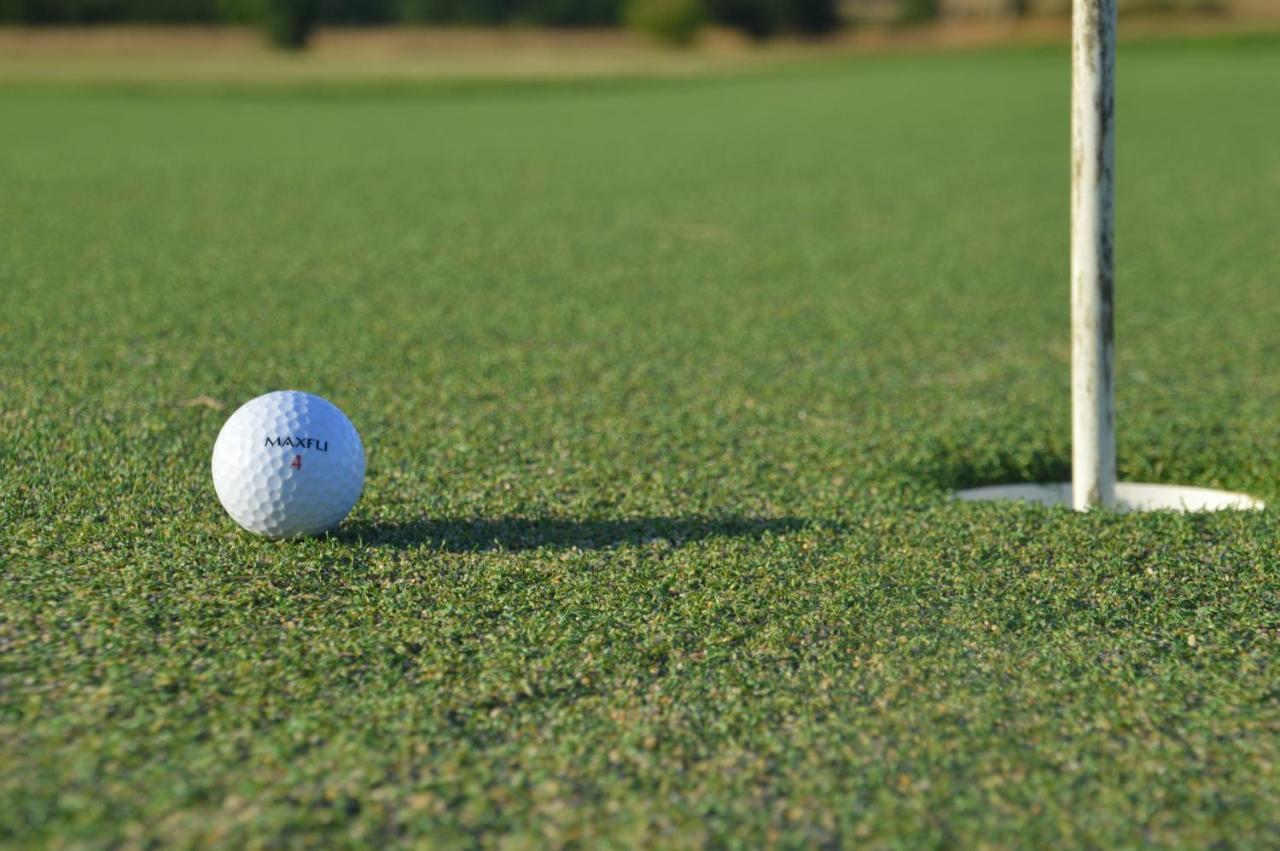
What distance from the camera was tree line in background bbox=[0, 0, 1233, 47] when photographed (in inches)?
1711

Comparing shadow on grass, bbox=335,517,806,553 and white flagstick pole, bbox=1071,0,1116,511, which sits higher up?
white flagstick pole, bbox=1071,0,1116,511

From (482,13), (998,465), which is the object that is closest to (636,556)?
(998,465)

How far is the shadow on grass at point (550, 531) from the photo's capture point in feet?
9.89

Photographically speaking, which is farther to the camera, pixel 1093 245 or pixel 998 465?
pixel 998 465

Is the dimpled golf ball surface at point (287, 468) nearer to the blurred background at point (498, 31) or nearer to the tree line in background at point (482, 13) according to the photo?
the blurred background at point (498, 31)

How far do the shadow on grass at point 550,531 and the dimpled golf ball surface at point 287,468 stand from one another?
13 centimetres

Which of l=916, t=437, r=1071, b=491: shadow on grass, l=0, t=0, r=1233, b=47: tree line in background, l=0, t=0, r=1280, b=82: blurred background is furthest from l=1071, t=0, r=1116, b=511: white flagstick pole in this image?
→ l=0, t=0, r=1233, b=47: tree line in background

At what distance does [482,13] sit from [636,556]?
169 feet

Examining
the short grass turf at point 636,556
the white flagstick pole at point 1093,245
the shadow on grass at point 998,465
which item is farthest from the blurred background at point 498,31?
the white flagstick pole at point 1093,245

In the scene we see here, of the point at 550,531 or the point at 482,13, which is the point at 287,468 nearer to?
the point at 550,531

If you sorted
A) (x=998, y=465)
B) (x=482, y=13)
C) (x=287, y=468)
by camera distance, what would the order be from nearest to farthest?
(x=287, y=468), (x=998, y=465), (x=482, y=13)

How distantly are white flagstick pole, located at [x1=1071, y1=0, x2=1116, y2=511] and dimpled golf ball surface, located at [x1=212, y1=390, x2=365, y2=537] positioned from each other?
1.76 metres

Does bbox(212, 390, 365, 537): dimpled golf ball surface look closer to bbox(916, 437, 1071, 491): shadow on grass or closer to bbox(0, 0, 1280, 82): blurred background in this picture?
bbox(916, 437, 1071, 491): shadow on grass

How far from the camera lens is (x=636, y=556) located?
2.95m
